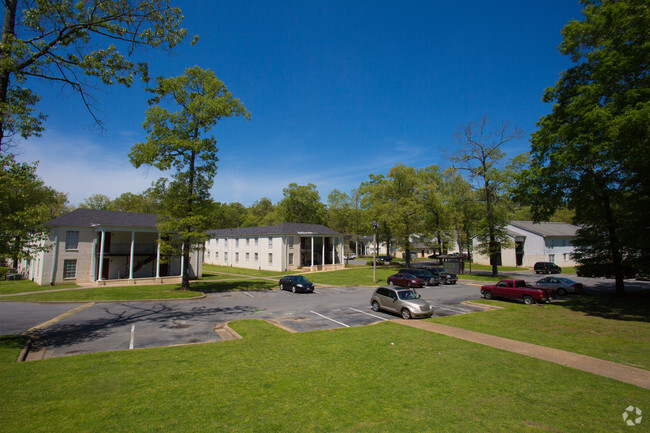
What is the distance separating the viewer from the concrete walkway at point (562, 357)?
8438 mm

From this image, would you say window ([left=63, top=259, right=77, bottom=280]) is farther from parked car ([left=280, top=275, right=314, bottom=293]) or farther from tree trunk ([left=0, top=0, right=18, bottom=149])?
tree trunk ([left=0, top=0, right=18, bottom=149])

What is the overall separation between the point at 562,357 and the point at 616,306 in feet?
45.7

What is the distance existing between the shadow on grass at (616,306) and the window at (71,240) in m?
40.8

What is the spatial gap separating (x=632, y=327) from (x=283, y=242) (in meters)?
38.2

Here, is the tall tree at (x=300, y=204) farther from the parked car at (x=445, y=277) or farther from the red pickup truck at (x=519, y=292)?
the red pickup truck at (x=519, y=292)

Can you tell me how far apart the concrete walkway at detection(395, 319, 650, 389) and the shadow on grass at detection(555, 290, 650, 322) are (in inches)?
356

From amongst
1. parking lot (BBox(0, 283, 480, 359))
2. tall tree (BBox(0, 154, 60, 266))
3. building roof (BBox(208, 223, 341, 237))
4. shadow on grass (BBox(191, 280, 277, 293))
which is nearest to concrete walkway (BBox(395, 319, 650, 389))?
A: parking lot (BBox(0, 283, 480, 359))

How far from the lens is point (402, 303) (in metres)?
17.1

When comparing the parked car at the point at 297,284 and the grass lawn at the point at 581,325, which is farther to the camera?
the parked car at the point at 297,284

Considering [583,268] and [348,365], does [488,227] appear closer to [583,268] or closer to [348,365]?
[583,268]

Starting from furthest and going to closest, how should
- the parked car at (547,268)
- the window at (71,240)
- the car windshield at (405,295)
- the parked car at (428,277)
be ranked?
the parked car at (547,268), the parked car at (428,277), the window at (71,240), the car windshield at (405,295)

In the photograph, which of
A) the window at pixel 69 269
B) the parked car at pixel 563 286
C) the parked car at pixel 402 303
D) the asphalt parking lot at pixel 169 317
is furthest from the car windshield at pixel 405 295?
the window at pixel 69 269

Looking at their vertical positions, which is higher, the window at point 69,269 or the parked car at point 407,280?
the window at point 69,269

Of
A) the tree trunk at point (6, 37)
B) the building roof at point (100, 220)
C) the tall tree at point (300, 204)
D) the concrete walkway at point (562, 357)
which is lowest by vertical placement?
the concrete walkway at point (562, 357)
